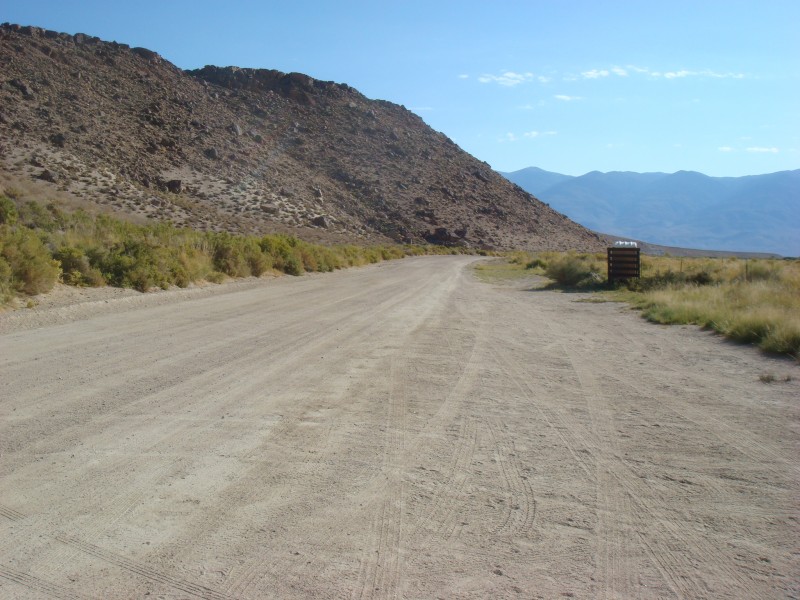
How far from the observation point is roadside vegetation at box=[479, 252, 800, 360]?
13.0 meters

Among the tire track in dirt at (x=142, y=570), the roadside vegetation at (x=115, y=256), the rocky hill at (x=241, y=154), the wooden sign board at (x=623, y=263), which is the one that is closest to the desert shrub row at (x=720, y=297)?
the wooden sign board at (x=623, y=263)

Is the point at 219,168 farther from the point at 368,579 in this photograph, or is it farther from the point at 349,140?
the point at 368,579

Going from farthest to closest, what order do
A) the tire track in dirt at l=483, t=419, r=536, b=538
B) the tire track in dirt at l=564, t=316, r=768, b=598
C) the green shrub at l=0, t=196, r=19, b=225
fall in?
1. the green shrub at l=0, t=196, r=19, b=225
2. the tire track in dirt at l=483, t=419, r=536, b=538
3. the tire track in dirt at l=564, t=316, r=768, b=598

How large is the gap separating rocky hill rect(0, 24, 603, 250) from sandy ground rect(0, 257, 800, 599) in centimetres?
4438

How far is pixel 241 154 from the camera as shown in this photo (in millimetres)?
76875

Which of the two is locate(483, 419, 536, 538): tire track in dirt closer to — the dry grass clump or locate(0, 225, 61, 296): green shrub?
the dry grass clump

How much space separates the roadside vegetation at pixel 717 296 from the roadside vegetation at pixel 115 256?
13150mm

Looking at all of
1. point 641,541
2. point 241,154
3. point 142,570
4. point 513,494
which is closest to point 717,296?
→ point 513,494

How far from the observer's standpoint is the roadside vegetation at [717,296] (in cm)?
1297

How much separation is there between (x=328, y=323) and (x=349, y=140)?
88069 mm

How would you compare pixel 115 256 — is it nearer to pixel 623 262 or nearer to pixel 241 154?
pixel 623 262

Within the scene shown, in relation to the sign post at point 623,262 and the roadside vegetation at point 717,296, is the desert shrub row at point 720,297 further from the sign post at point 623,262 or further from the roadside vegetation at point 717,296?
the sign post at point 623,262

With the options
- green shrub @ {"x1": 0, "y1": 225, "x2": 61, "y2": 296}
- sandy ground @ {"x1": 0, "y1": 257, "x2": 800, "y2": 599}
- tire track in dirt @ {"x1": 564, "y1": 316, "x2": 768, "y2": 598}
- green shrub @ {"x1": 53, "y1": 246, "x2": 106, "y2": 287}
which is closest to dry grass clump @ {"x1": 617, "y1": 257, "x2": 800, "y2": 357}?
sandy ground @ {"x1": 0, "y1": 257, "x2": 800, "y2": 599}

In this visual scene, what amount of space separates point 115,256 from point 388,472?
16.8m
